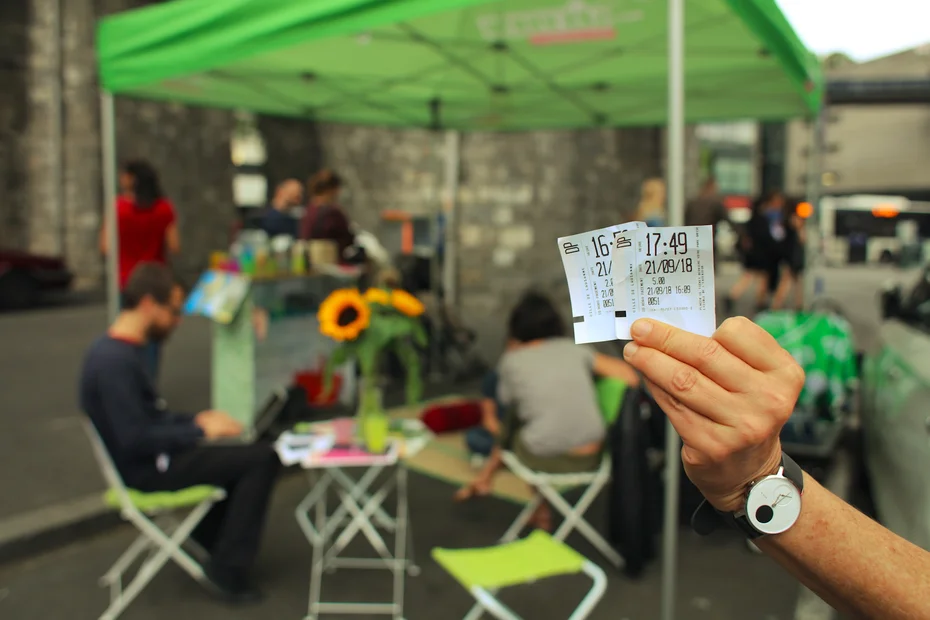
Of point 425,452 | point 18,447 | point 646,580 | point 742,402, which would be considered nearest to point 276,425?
point 425,452

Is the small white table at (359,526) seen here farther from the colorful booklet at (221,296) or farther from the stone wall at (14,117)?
the stone wall at (14,117)

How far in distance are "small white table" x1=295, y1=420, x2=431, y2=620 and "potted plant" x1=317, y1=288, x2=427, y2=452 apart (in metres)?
0.15

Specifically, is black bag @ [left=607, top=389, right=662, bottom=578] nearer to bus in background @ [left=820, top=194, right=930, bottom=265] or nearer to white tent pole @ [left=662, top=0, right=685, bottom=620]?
white tent pole @ [left=662, top=0, right=685, bottom=620]

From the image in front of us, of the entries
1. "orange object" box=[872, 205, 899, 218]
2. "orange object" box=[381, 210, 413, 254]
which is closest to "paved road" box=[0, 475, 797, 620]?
"orange object" box=[381, 210, 413, 254]

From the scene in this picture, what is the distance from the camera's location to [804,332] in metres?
4.26

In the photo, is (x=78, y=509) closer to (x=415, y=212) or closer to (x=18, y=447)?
(x=18, y=447)

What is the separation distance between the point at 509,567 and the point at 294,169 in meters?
15.1

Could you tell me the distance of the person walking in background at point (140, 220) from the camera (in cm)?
535

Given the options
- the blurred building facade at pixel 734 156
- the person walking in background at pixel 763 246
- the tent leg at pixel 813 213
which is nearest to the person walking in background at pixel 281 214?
the tent leg at pixel 813 213

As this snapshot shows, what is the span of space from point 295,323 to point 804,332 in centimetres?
348

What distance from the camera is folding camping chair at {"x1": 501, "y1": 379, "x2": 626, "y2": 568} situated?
3.47m

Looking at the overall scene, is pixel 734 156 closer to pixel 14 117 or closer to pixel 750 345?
pixel 14 117

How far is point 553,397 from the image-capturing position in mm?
3578

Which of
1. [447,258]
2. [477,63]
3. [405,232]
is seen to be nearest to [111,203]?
[477,63]
